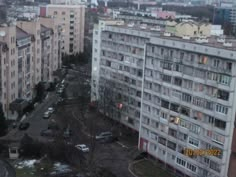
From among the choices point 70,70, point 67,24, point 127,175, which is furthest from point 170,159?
point 67,24

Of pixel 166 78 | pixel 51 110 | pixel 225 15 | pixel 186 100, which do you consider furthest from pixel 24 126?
pixel 225 15

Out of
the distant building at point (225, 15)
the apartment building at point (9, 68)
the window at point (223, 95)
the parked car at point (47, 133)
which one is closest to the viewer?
the window at point (223, 95)

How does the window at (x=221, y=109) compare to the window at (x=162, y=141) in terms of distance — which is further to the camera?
the window at (x=162, y=141)

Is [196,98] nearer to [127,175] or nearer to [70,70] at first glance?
A: [127,175]

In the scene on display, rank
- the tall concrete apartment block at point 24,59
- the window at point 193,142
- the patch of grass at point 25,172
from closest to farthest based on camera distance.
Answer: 1. the window at point 193,142
2. the patch of grass at point 25,172
3. the tall concrete apartment block at point 24,59

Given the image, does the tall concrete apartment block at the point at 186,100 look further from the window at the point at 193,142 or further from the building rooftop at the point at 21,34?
the building rooftop at the point at 21,34

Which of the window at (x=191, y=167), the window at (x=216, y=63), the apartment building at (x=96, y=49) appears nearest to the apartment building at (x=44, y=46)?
the apartment building at (x=96, y=49)

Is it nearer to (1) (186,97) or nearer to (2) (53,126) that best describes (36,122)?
(2) (53,126)
